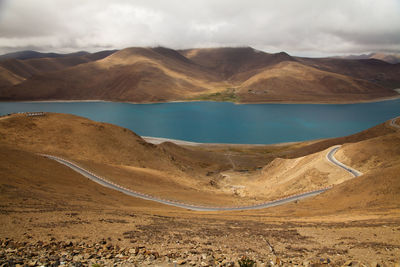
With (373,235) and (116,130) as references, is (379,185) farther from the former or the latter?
(116,130)

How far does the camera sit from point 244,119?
93562 millimetres

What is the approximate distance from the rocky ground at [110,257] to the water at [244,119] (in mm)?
57056

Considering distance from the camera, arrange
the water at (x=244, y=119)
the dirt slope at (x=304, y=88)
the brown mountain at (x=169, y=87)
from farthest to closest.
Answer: the brown mountain at (x=169, y=87) < the dirt slope at (x=304, y=88) < the water at (x=244, y=119)

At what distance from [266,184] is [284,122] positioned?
59910 millimetres

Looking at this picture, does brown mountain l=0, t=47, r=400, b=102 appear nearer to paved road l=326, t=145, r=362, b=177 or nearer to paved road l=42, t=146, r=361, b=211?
paved road l=326, t=145, r=362, b=177

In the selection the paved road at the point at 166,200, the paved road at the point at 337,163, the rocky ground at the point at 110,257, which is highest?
the rocky ground at the point at 110,257

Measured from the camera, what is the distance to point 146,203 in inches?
768

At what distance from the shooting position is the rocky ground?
7.46m

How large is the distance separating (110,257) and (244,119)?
87.6m

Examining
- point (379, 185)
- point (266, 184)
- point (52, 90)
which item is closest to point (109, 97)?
point (52, 90)

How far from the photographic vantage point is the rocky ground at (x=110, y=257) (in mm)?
7465

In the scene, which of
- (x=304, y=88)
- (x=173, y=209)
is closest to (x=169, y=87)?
(x=304, y=88)

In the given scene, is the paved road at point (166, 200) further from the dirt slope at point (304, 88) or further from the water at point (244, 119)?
the dirt slope at point (304, 88)

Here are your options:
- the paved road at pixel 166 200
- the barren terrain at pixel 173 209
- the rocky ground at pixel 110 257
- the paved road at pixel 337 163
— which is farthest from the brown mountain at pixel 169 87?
the rocky ground at pixel 110 257
